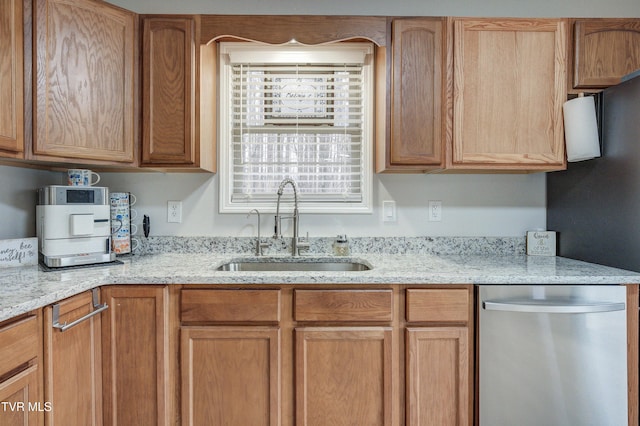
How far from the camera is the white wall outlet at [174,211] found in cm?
219

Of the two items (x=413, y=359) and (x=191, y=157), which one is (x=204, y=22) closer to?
(x=191, y=157)

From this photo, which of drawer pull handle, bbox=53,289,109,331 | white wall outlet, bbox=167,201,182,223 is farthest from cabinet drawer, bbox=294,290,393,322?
white wall outlet, bbox=167,201,182,223

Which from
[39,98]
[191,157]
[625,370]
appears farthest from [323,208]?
[625,370]

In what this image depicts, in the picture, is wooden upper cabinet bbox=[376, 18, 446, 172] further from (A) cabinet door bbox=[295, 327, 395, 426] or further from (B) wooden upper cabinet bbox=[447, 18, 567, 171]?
(A) cabinet door bbox=[295, 327, 395, 426]

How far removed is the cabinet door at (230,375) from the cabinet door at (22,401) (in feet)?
1.62

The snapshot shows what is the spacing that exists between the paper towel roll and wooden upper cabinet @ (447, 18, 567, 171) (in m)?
0.06

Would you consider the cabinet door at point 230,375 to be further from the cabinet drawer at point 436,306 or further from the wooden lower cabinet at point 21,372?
the cabinet drawer at point 436,306

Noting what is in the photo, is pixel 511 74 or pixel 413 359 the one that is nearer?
pixel 413 359

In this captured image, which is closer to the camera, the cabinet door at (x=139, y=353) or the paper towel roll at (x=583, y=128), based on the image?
the cabinet door at (x=139, y=353)

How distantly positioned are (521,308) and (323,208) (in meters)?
1.17

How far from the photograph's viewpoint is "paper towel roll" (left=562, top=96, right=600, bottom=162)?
1.72 meters

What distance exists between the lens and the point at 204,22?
185 cm

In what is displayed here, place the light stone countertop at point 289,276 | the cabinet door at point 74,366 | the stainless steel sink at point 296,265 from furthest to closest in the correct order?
the stainless steel sink at point 296,265 < the light stone countertop at point 289,276 < the cabinet door at point 74,366

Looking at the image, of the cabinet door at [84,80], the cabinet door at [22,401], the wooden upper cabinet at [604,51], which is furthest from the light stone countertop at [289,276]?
the wooden upper cabinet at [604,51]
